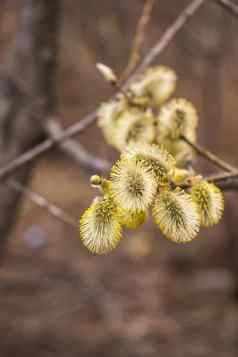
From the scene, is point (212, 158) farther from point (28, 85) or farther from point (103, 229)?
point (28, 85)

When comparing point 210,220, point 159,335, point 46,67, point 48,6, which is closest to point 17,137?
point 46,67

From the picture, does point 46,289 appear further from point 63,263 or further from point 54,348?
point 54,348

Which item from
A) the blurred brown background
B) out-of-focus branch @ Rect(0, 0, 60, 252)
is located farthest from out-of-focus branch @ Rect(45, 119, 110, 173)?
the blurred brown background

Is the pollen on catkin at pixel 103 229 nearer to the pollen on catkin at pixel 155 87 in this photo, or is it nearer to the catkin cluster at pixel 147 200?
the catkin cluster at pixel 147 200

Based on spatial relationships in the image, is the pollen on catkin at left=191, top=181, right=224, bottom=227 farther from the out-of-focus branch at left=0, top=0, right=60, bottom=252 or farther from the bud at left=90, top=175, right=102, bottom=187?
the out-of-focus branch at left=0, top=0, right=60, bottom=252

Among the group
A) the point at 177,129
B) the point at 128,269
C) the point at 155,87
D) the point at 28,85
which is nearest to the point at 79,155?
A: the point at 28,85
